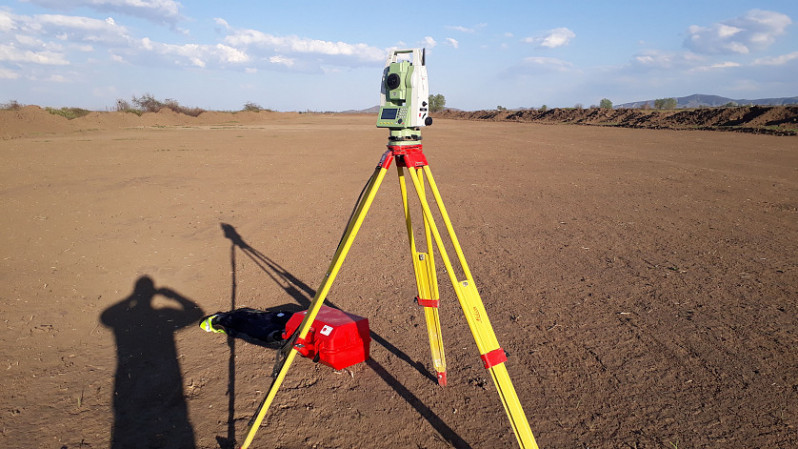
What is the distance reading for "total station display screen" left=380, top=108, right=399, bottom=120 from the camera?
2711mm

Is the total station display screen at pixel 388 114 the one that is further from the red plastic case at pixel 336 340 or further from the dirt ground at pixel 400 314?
the dirt ground at pixel 400 314

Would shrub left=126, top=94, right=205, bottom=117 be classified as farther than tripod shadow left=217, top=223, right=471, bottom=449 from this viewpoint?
Yes

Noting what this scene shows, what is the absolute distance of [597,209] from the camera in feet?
32.2

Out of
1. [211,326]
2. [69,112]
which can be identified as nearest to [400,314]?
[211,326]

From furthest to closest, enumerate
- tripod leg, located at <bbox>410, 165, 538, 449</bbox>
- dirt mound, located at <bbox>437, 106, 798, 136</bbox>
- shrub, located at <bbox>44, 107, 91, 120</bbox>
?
shrub, located at <bbox>44, 107, 91, 120</bbox>, dirt mound, located at <bbox>437, 106, 798, 136</bbox>, tripod leg, located at <bbox>410, 165, 538, 449</bbox>

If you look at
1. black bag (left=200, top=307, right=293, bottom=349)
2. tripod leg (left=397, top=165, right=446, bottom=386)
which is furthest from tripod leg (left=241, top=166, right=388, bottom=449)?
black bag (left=200, top=307, right=293, bottom=349)

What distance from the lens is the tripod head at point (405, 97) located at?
8.82 feet

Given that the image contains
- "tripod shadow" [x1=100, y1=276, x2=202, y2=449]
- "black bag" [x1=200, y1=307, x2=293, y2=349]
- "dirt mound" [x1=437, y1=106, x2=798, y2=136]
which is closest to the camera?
"tripod shadow" [x1=100, y1=276, x2=202, y2=449]

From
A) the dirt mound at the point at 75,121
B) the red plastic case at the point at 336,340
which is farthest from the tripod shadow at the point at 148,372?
the dirt mound at the point at 75,121

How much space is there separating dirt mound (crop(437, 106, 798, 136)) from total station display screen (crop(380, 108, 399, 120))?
30191 millimetres

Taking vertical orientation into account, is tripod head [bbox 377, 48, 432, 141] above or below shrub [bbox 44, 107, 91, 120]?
below

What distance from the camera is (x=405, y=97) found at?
8.94ft

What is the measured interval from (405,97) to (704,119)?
1561 inches

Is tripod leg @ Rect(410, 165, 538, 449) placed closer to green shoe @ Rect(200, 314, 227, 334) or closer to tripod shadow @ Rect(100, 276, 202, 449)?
tripod shadow @ Rect(100, 276, 202, 449)
